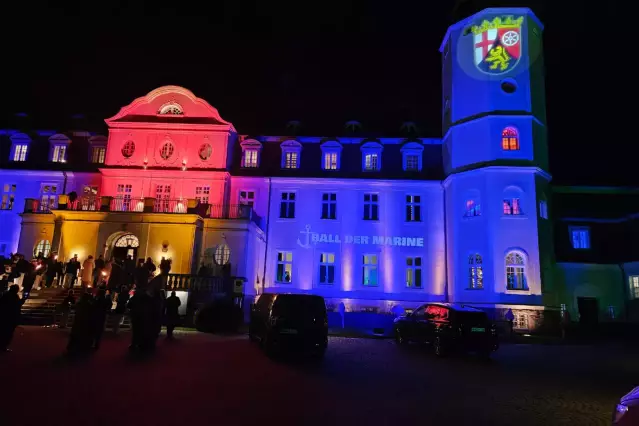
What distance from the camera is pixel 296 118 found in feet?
108

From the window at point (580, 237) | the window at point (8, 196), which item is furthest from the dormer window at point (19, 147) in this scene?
the window at point (580, 237)

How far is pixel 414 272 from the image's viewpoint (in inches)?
1131

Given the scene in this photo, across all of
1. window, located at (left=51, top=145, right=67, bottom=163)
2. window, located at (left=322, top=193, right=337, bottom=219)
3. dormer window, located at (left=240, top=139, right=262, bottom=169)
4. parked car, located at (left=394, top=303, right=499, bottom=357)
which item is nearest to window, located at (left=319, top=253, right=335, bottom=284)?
window, located at (left=322, top=193, right=337, bottom=219)

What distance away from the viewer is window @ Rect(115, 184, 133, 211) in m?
27.5

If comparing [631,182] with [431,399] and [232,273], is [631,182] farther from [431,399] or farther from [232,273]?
[431,399]

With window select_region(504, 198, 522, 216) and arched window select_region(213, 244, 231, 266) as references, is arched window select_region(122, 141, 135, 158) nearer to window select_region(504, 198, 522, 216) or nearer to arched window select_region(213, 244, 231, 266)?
arched window select_region(213, 244, 231, 266)

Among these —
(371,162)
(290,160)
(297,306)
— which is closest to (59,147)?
(290,160)

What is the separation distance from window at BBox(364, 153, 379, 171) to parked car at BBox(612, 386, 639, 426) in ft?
85.7

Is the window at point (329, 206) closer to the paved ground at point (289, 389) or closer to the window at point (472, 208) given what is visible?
the window at point (472, 208)

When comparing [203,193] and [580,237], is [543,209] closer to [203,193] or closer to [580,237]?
[580,237]

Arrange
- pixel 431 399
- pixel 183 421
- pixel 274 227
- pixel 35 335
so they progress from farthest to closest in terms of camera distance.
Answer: pixel 274 227
pixel 35 335
pixel 431 399
pixel 183 421

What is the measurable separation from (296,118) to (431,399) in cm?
2724

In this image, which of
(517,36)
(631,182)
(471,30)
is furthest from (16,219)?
(631,182)

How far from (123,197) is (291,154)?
11.5m
